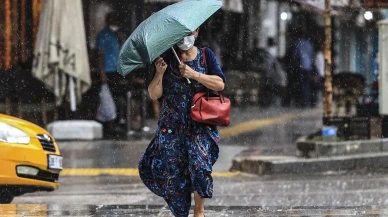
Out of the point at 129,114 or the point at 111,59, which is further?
the point at 111,59

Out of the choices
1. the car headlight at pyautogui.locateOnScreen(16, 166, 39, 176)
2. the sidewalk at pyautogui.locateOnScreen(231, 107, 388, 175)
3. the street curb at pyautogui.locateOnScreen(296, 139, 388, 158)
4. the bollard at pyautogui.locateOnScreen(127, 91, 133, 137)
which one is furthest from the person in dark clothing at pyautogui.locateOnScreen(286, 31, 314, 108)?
the car headlight at pyautogui.locateOnScreen(16, 166, 39, 176)

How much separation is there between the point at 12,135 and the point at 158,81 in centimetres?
284

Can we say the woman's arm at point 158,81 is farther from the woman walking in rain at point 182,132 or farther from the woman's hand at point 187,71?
the woman's hand at point 187,71

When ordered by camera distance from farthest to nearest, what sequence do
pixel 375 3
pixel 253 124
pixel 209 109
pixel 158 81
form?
1. pixel 253 124
2. pixel 375 3
3. pixel 158 81
4. pixel 209 109

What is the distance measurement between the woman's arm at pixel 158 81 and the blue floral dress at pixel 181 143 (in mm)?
74

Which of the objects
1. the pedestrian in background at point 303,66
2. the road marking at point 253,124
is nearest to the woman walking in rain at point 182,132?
the road marking at point 253,124

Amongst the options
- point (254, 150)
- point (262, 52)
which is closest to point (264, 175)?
point (254, 150)

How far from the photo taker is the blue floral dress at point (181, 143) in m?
7.26

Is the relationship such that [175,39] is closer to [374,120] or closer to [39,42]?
[374,120]

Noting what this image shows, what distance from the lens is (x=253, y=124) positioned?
2162cm

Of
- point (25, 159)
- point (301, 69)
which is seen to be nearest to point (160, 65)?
point (25, 159)

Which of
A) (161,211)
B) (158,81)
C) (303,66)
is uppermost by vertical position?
(158,81)

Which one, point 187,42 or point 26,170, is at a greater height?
point 187,42

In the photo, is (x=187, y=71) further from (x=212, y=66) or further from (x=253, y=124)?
(x=253, y=124)
